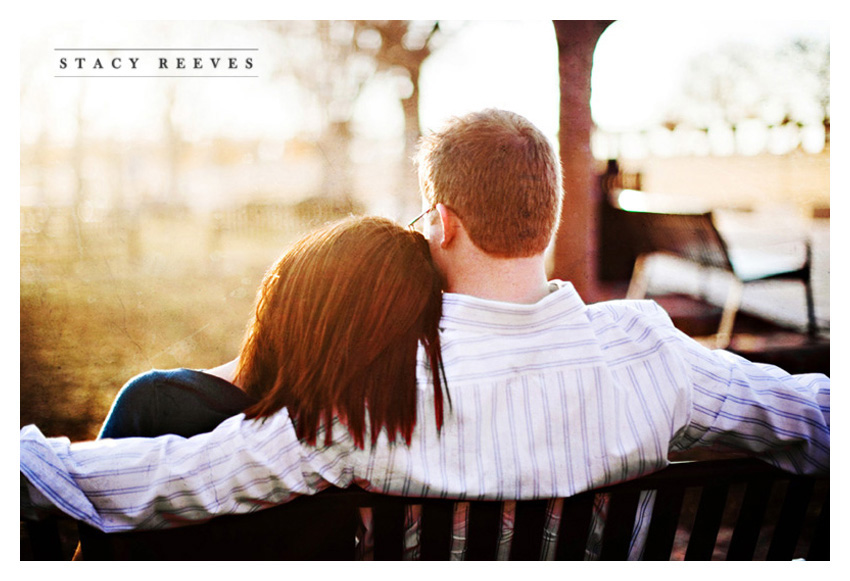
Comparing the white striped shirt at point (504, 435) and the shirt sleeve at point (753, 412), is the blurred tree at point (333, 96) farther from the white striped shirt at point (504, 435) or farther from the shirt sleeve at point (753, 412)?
the shirt sleeve at point (753, 412)

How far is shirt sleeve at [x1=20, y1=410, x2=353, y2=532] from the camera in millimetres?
1160

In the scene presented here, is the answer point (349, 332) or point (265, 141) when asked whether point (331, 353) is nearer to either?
point (349, 332)

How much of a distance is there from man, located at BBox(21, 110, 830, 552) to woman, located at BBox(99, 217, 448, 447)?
0.04 meters

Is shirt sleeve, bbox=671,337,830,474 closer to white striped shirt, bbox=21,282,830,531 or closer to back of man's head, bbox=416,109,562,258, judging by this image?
white striped shirt, bbox=21,282,830,531

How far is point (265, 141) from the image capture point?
205 centimetres

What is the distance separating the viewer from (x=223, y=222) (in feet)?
6.97

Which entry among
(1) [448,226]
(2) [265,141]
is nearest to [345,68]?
(2) [265,141]

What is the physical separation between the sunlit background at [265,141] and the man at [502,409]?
1.76 ft

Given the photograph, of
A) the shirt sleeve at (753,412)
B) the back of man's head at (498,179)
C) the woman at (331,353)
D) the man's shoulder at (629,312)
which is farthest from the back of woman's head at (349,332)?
the shirt sleeve at (753,412)

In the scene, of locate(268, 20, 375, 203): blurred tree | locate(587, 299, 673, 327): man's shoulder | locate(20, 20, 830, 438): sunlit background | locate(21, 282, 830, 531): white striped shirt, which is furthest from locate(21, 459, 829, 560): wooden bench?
locate(268, 20, 375, 203): blurred tree

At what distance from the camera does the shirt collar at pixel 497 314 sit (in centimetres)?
129

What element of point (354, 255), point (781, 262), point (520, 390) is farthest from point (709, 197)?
point (354, 255)

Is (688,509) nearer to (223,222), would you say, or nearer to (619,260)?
(619,260)

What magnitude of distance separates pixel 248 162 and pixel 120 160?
366 millimetres
